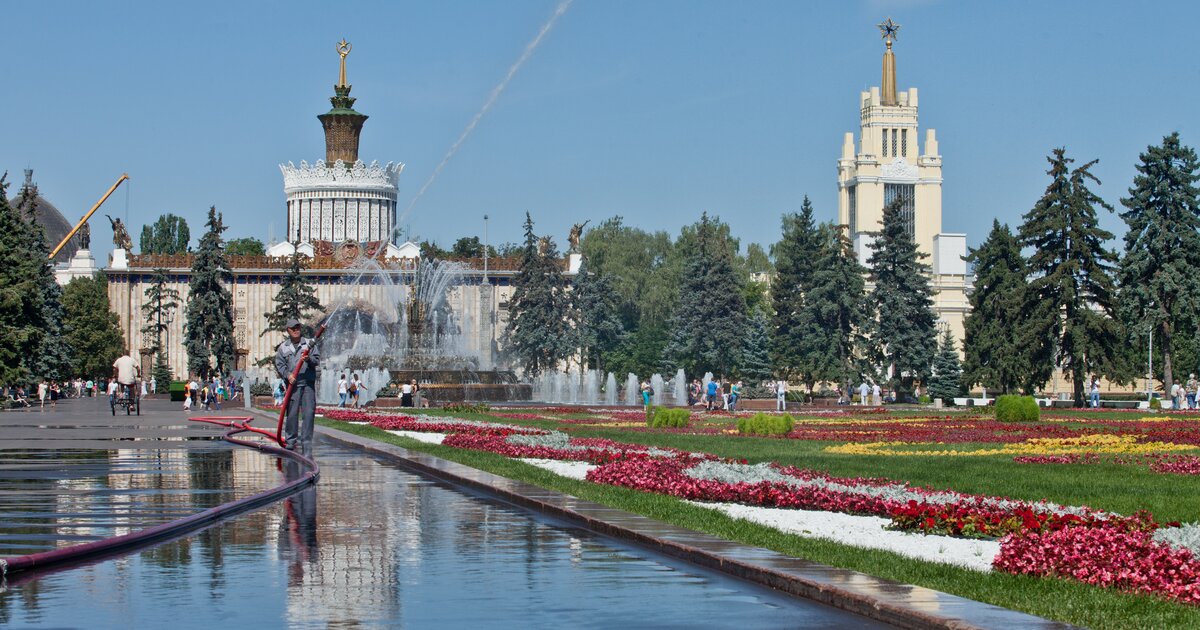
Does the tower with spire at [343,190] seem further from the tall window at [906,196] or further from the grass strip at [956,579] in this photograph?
the grass strip at [956,579]

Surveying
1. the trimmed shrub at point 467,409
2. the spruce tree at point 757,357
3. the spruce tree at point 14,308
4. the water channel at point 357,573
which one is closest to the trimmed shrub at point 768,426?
the trimmed shrub at point 467,409

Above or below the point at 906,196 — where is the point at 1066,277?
below

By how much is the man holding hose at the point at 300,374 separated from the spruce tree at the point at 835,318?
186 feet

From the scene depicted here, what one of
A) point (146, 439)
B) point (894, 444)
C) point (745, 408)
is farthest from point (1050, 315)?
point (146, 439)

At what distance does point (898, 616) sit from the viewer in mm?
8141

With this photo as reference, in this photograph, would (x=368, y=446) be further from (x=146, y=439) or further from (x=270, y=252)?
(x=270, y=252)

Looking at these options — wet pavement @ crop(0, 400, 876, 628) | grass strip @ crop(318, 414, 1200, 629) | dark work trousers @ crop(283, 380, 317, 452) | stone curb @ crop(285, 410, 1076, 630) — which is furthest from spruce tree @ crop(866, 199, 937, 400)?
stone curb @ crop(285, 410, 1076, 630)

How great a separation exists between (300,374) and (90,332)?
76.5 meters

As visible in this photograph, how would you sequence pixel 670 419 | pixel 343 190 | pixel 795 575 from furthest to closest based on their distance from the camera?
pixel 343 190, pixel 670 419, pixel 795 575

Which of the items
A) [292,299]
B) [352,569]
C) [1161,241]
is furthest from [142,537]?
[292,299]

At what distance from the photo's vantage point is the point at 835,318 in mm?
77125

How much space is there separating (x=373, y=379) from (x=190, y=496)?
47.5m

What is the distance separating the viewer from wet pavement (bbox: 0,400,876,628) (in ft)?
27.4

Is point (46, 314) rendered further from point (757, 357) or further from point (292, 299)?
point (757, 357)
